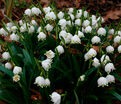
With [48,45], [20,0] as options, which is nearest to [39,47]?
[48,45]

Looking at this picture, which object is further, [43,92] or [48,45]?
[48,45]

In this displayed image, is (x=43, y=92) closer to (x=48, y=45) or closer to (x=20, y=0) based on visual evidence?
(x=48, y=45)

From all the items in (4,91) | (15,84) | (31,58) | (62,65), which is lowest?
(4,91)

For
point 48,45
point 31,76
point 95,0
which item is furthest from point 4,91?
point 95,0

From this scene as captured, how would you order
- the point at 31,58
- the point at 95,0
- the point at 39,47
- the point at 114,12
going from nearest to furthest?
the point at 31,58 → the point at 39,47 → the point at 114,12 → the point at 95,0

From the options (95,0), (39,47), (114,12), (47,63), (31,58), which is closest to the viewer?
(47,63)

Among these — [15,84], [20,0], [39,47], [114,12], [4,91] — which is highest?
[20,0]

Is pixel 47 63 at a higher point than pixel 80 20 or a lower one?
lower

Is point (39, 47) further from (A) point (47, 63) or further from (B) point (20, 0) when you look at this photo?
(B) point (20, 0)

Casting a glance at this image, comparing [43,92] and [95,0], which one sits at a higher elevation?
[95,0]
